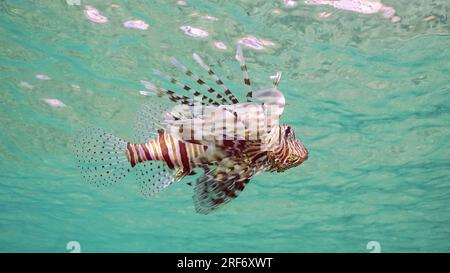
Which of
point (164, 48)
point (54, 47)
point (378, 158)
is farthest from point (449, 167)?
point (54, 47)

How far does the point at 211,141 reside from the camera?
2.43 meters

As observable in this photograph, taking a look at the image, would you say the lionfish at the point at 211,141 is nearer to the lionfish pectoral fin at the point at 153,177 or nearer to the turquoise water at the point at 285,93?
the lionfish pectoral fin at the point at 153,177

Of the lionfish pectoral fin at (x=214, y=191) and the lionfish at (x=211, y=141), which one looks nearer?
the lionfish at (x=211, y=141)

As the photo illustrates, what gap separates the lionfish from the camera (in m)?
2.31

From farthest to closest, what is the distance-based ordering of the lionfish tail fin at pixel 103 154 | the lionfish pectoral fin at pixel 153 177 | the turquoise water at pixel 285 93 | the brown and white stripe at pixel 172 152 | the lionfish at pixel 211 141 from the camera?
the turquoise water at pixel 285 93
the lionfish tail fin at pixel 103 154
the lionfish pectoral fin at pixel 153 177
the brown and white stripe at pixel 172 152
the lionfish at pixel 211 141

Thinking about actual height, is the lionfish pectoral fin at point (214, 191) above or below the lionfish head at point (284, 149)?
below

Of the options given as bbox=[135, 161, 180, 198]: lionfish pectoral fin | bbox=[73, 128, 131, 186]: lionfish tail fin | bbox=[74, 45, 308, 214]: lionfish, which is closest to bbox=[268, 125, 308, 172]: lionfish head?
bbox=[74, 45, 308, 214]: lionfish

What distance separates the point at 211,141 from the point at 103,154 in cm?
171

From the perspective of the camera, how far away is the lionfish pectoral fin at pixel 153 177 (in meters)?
3.11

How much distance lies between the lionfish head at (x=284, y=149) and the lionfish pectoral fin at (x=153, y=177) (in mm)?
926

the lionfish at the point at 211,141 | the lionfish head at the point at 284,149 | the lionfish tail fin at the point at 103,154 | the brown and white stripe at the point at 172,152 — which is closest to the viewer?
the lionfish at the point at 211,141

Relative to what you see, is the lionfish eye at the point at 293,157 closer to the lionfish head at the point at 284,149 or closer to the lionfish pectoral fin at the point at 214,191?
the lionfish head at the point at 284,149

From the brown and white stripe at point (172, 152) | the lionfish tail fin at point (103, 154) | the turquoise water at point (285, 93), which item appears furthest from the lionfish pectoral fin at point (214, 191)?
the turquoise water at point (285, 93)

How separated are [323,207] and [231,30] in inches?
542
